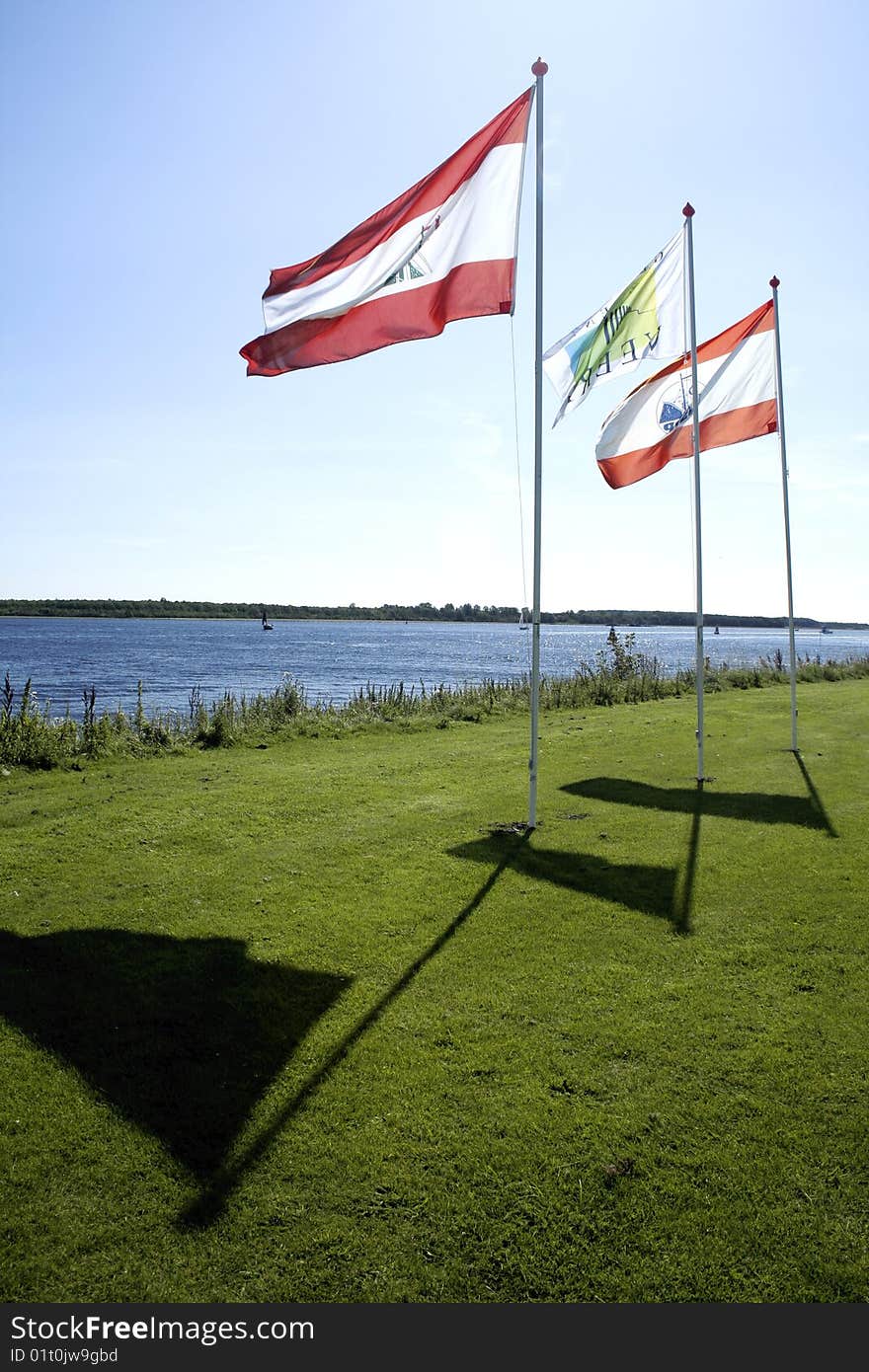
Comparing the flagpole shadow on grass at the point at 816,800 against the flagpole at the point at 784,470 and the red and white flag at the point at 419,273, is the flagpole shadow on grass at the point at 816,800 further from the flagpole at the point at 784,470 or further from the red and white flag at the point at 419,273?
the red and white flag at the point at 419,273

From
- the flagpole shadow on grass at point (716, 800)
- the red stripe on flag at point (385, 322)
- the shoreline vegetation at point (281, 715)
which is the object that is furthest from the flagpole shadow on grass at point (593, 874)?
the shoreline vegetation at point (281, 715)

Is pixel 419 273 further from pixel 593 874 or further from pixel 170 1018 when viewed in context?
pixel 170 1018

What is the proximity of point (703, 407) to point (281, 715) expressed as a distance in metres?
10.9

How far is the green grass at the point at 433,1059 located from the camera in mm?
3197

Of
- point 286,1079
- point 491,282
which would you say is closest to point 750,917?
point 286,1079

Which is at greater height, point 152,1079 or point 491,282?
point 491,282

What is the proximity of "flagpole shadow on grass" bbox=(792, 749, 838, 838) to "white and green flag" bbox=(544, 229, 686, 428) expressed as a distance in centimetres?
582

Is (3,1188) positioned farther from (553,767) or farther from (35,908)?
(553,767)

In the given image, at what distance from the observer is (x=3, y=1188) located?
3.56m

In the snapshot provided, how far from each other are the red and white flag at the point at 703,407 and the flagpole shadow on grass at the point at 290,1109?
27.7 ft

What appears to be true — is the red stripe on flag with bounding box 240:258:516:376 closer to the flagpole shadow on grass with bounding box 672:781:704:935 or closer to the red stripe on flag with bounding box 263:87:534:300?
the red stripe on flag with bounding box 263:87:534:300

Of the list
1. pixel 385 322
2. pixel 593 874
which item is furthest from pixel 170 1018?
pixel 385 322

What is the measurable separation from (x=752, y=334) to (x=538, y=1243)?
13.2 meters

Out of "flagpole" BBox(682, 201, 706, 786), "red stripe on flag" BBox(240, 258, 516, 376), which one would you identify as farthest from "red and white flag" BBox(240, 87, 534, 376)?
"flagpole" BBox(682, 201, 706, 786)
